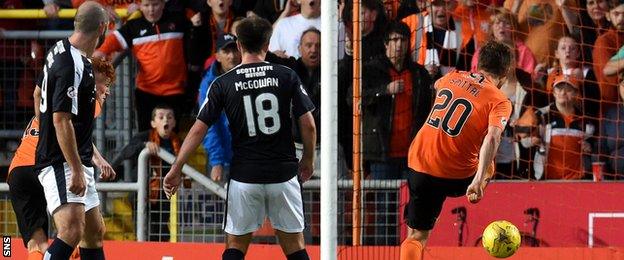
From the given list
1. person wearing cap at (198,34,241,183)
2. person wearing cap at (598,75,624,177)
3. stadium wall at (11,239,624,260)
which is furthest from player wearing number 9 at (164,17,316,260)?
person wearing cap at (598,75,624,177)

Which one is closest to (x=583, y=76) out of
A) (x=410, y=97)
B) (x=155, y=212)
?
(x=410, y=97)

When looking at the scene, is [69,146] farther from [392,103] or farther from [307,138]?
[392,103]

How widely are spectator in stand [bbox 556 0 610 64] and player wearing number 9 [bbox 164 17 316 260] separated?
3934 mm

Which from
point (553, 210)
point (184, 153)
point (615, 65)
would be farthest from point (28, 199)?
point (615, 65)

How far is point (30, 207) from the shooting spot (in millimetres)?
9938

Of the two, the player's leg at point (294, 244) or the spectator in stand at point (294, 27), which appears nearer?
the player's leg at point (294, 244)

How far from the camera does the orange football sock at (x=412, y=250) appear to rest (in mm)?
9906

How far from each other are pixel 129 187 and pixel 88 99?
3144mm

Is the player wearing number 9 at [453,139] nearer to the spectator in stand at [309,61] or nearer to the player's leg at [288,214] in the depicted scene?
the player's leg at [288,214]

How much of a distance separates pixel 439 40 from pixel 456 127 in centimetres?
250

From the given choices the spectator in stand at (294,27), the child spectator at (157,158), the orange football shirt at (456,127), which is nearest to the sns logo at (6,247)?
the child spectator at (157,158)

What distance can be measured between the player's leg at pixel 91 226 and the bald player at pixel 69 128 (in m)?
0.01

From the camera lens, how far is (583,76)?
12156mm

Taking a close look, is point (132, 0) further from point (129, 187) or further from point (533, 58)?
point (533, 58)
